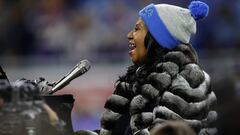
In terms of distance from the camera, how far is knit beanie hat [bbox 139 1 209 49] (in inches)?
149

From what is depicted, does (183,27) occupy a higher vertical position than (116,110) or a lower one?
higher

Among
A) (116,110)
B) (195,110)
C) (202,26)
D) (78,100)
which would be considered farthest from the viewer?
(202,26)

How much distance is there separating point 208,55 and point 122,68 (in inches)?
29.8

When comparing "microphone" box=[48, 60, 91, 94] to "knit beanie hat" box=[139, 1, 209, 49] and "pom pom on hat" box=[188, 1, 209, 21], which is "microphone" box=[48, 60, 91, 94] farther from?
"pom pom on hat" box=[188, 1, 209, 21]

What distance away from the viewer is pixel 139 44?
3.84 metres

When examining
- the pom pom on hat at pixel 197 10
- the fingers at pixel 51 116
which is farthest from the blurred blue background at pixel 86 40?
the fingers at pixel 51 116

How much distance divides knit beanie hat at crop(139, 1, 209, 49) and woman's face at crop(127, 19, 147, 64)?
5 centimetres

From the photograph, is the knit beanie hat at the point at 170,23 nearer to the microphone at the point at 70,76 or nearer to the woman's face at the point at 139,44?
the woman's face at the point at 139,44

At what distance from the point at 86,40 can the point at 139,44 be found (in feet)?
11.4

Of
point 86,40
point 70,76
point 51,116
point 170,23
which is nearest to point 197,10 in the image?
point 170,23

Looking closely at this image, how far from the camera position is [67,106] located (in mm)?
3746

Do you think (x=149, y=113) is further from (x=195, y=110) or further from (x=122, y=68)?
(x=122, y=68)

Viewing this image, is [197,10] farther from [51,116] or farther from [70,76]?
[51,116]

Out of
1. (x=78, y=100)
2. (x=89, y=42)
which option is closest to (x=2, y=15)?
(x=89, y=42)
